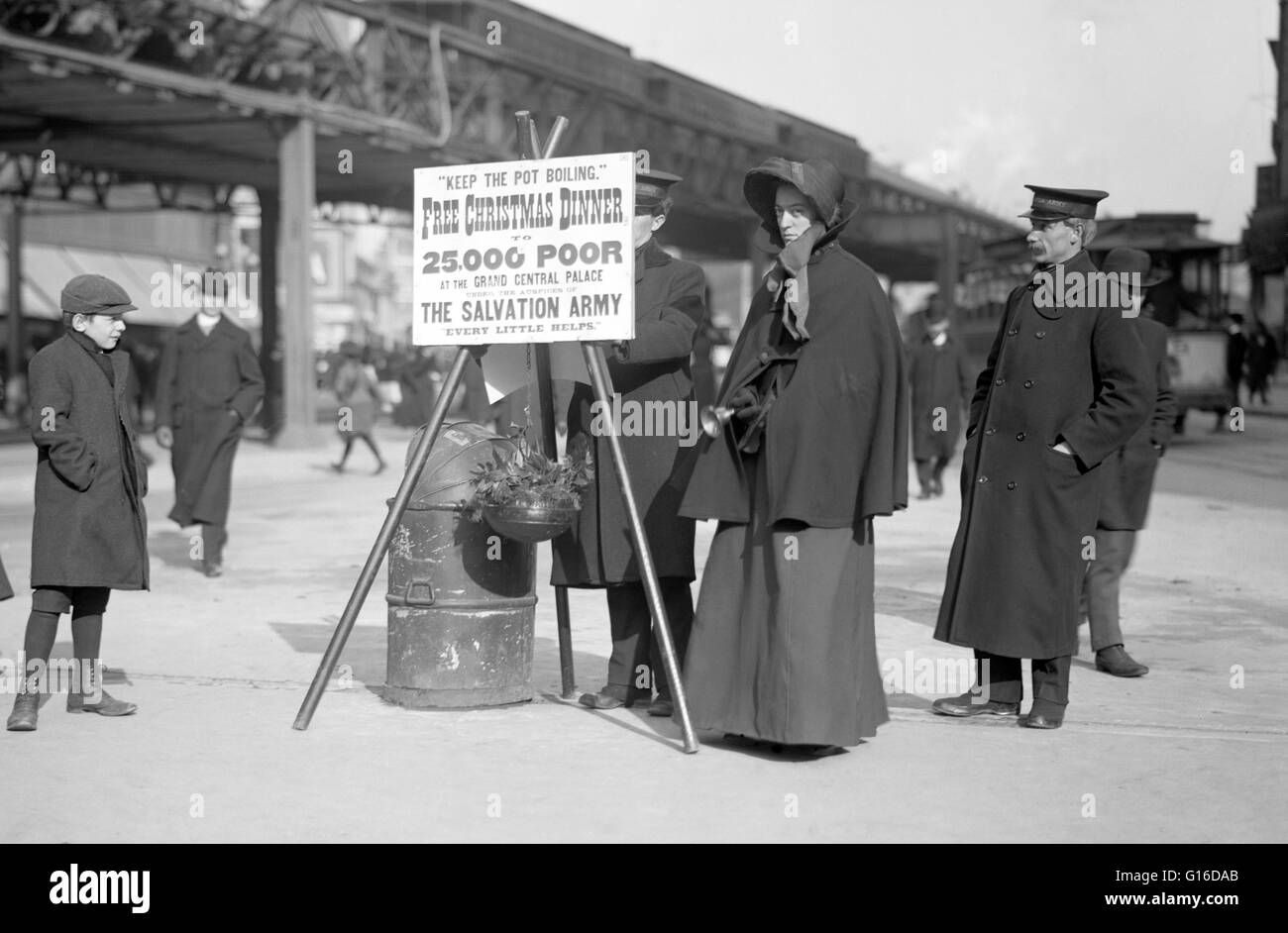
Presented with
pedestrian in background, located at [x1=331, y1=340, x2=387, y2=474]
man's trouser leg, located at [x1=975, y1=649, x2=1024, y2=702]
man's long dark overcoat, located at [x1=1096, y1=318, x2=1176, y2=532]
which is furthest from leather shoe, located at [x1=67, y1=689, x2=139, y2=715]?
pedestrian in background, located at [x1=331, y1=340, x2=387, y2=474]

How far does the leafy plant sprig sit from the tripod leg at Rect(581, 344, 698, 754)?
0.19 metres

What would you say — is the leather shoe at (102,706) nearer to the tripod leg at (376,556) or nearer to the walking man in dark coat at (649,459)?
the tripod leg at (376,556)

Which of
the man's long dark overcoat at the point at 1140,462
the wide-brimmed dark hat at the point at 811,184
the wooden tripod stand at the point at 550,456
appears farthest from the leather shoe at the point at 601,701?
the man's long dark overcoat at the point at 1140,462

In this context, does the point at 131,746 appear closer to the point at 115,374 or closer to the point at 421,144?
the point at 115,374

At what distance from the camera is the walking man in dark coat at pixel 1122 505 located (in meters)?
8.12

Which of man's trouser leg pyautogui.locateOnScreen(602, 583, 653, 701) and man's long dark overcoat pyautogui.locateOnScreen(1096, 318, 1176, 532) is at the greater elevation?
man's long dark overcoat pyautogui.locateOnScreen(1096, 318, 1176, 532)

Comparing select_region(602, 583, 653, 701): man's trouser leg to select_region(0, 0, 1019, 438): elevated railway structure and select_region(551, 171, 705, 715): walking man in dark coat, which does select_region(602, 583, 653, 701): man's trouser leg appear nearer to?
select_region(551, 171, 705, 715): walking man in dark coat

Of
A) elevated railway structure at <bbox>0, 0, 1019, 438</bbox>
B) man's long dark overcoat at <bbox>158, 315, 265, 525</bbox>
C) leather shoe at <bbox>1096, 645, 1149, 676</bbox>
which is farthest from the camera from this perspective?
elevated railway structure at <bbox>0, 0, 1019, 438</bbox>

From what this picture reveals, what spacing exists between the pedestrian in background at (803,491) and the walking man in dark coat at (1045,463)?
0.75 m

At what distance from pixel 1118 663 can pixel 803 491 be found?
2744mm

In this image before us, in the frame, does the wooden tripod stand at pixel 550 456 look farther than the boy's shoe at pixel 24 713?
No

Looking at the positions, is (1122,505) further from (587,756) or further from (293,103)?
(293,103)

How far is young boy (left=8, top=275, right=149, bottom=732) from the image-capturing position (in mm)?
6754
